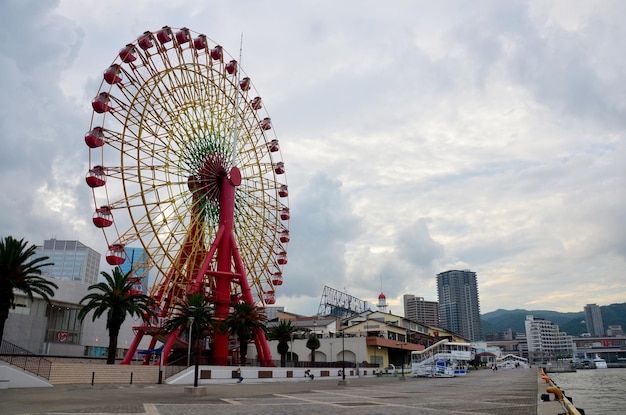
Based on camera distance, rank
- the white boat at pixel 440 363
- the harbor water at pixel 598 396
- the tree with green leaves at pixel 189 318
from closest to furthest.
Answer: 1. the harbor water at pixel 598 396
2. the tree with green leaves at pixel 189 318
3. the white boat at pixel 440 363

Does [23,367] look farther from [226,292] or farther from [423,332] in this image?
[423,332]

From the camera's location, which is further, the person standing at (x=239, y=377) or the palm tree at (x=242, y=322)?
the palm tree at (x=242, y=322)

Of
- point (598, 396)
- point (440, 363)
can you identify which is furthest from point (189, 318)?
point (440, 363)

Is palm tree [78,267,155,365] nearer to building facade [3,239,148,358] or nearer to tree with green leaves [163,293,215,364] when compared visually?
tree with green leaves [163,293,215,364]

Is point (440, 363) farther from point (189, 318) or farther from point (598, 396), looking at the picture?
point (189, 318)

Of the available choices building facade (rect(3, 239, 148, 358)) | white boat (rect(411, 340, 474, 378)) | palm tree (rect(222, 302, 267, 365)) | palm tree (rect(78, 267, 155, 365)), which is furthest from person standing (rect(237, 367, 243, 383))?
white boat (rect(411, 340, 474, 378))

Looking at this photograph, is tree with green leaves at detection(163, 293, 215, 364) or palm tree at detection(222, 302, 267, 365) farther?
palm tree at detection(222, 302, 267, 365)

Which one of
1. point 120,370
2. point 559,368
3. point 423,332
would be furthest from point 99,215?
point 559,368

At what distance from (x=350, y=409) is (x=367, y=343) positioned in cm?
6779

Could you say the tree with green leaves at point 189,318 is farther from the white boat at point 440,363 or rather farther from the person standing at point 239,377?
the white boat at point 440,363

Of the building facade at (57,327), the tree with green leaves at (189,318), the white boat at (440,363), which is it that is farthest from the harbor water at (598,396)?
the building facade at (57,327)

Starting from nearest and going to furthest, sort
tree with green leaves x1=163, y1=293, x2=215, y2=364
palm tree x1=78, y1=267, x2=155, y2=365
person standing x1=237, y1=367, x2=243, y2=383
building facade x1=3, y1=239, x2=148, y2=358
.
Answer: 1. palm tree x1=78, y1=267, x2=155, y2=365
2. tree with green leaves x1=163, y1=293, x2=215, y2=364
3. person standing x1=237, y1=367, x2=243, y2=383
4. building facade x1=3, y1=239, x2=148, y2=358

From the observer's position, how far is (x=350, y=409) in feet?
Result: 74.3

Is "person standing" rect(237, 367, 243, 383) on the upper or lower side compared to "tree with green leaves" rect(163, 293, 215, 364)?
lower
